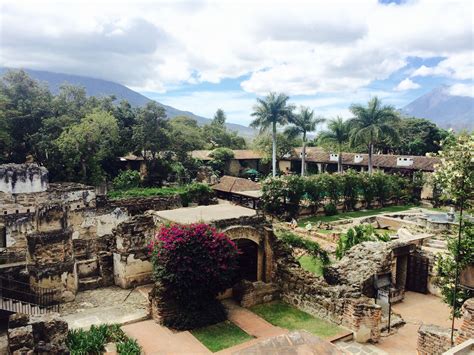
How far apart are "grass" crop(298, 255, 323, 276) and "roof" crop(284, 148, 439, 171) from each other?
26.6m

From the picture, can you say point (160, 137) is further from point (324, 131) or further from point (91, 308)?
point (91, 308)

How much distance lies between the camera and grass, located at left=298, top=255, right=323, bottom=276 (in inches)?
736

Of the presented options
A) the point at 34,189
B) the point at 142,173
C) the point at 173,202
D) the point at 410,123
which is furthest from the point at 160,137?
the point at 410,123

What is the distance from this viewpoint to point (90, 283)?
621 inches

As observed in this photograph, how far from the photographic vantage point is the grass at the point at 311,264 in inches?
736

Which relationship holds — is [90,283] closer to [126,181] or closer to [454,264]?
[454,264]

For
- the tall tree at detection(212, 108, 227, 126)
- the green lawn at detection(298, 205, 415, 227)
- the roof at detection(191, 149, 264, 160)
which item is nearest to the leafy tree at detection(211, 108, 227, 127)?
the tall tree at detection(212, 108, 227, 126)

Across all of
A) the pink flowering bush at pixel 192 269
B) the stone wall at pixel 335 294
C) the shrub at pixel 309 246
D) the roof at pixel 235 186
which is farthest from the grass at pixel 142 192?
the pink flowering bush at pixel 192 269

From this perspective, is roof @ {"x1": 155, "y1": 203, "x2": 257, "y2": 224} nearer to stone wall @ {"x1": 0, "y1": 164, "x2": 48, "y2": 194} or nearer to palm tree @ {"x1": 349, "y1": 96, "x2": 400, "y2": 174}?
stone wall @ {"x1": 0, "y1": 164, "x2": 48, "y2": 194}

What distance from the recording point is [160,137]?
41656mm

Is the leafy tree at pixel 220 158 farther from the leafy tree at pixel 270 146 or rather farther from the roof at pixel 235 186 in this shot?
the roof at pixel 235 186

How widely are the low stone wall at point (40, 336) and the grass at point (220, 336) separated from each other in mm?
3909

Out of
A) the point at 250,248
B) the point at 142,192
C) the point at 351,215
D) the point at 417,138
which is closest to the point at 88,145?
the point at 142,192

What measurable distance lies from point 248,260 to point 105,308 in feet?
18.8
